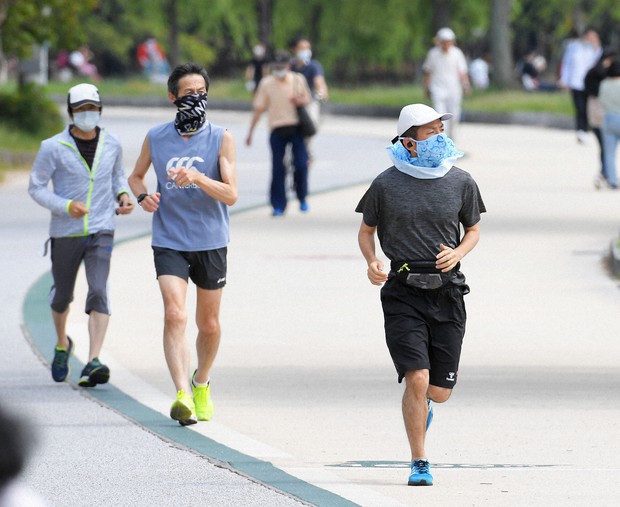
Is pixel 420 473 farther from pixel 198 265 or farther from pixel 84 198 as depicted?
pixel 84 198

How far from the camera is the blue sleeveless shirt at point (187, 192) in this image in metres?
7.57

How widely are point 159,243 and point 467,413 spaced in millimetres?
1617

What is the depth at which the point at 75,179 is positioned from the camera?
8.60 m

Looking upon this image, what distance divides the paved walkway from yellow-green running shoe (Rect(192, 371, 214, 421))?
0.29 feet

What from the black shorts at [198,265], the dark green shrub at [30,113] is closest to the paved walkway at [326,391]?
the black shorts at [198,265]

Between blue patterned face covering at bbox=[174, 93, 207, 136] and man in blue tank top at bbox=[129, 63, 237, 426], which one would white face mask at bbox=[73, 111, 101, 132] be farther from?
blue patterned face covering at bbox=[174, 93, 207, 136]

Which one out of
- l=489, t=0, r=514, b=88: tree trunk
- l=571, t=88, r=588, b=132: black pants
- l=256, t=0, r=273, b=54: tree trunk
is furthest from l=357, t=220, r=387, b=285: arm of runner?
l=256, t=0, r=273, b=54: tree trunk

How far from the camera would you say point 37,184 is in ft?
28.2

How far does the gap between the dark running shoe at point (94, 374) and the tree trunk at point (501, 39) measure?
38.6 meters

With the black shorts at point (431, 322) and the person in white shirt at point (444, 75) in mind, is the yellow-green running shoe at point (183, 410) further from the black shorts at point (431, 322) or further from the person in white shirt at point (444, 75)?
the person in white shirt at point (444, 75)

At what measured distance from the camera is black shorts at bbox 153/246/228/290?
7.60 m

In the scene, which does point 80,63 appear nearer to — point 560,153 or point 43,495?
point 560,153

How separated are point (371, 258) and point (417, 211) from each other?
0.81 ft

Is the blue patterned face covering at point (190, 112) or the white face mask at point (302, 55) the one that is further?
the white face mask at point (302, 55)
